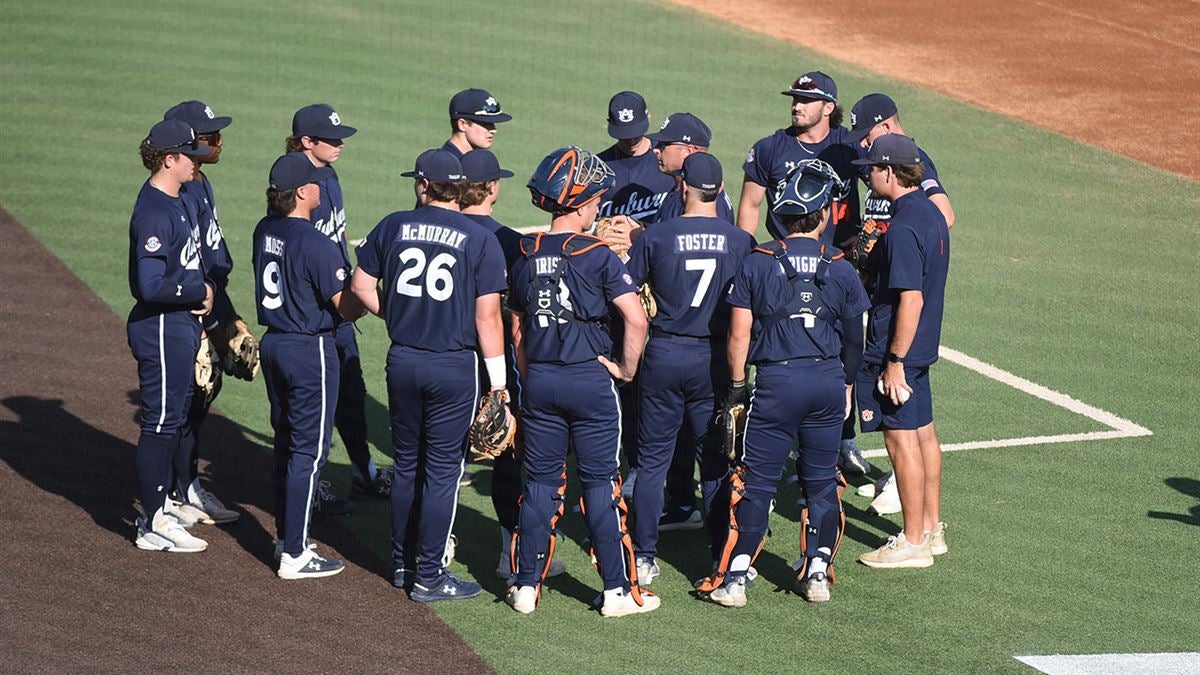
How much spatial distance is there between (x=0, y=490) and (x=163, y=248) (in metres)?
2.00

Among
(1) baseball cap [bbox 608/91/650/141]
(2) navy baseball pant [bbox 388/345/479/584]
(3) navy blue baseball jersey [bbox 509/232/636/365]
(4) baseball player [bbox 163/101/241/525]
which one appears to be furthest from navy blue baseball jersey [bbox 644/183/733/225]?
(4) baseball player [bbox 163/101/241/525]

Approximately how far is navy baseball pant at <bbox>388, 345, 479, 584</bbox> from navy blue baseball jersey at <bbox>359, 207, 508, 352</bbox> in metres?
0.11

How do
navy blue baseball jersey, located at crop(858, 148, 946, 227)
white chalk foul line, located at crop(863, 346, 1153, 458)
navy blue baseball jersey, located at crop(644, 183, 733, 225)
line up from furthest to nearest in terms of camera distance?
white chalk foul line, located at crop(863, 346, 1153, 458) < navy blue baseball jersey, located at crop(858, 148, 946, 227) < navy blue baseball jersey, located at crop(644, 183, 733, 225)

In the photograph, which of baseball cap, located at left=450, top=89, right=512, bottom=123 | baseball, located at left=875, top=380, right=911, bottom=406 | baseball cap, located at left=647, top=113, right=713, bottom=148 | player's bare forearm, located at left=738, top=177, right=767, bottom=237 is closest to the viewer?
baseball, located at left=875, top=380, right=911, bottom=406

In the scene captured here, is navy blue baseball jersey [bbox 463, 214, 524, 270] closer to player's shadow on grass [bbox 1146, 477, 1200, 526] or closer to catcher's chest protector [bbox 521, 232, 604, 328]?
catcher's chest protector [bbox 521, 232, 604, 328]

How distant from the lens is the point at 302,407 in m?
7.46

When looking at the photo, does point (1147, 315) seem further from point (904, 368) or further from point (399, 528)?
point (399, 528)

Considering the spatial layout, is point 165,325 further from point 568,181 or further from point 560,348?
point 568,181

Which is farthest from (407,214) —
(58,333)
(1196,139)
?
(1196,139)

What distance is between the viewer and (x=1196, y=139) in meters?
17.0

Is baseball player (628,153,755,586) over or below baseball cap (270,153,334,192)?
below

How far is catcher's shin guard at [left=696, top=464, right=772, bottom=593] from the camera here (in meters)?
7.22

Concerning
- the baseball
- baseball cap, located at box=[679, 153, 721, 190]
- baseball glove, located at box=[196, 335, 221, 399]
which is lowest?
baseball glove, located at box=[196, 335, 221, 399]

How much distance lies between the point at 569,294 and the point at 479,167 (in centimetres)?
79
